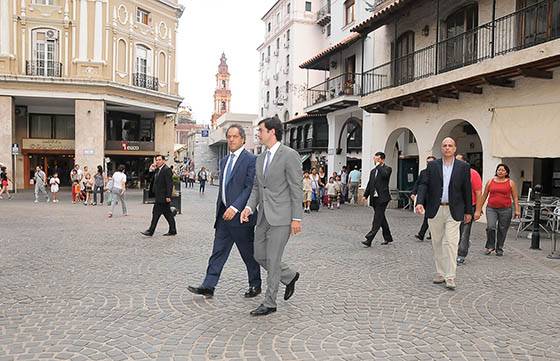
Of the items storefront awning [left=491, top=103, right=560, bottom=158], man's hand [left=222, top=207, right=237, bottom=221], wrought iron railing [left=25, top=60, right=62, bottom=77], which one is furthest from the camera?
wrought iron railing [left=25, top=60, right=62, bottom=77]

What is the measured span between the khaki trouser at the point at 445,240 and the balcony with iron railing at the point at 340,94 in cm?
1513

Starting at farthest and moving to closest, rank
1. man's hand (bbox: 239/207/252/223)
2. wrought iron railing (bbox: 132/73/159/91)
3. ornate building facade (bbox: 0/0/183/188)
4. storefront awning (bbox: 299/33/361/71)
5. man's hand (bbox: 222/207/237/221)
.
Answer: wrought iron railing (bbox: 132/73/159/91), ornate building facade (bbox: 0/0/183/188), storefront awning (bbox: 299/33/361/71), man's hand (bbox: 222/207/237/221), man's hand (bbox: 239/207/252/223)

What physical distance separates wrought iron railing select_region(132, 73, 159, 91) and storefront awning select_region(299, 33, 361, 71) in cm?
1057

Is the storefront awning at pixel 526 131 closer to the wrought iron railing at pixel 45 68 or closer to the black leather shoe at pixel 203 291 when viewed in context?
the black leather shoe at pixel 203 291

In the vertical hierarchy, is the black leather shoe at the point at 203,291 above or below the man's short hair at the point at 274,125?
below

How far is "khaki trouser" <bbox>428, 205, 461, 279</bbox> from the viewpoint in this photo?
618 centimetres

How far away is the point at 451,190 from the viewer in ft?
20.7

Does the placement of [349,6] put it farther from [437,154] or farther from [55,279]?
[55,279]

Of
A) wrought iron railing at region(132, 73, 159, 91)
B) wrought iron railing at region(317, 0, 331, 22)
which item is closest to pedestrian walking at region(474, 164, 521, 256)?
wrought iron railing at region(132, 73, 159, 91)

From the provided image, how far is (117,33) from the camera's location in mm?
28266

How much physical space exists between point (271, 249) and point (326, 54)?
19949mm

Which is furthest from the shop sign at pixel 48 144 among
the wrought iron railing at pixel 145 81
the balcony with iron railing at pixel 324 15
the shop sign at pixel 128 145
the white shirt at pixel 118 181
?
the balcony with iron railing at pixel 324 15

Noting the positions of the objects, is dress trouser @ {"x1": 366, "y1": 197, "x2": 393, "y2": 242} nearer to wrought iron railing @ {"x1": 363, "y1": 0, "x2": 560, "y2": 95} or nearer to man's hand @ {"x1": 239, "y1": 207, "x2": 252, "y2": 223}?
man's hand @ {"x1": 239, "y1": 207, "x2": 252, "y2": 223}

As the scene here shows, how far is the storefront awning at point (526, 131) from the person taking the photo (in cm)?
1203
